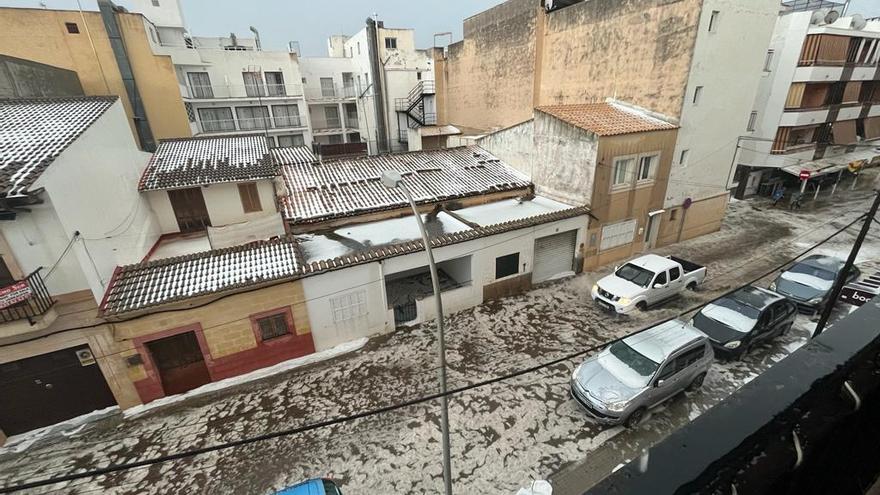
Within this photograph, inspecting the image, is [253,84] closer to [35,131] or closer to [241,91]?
[241,91]

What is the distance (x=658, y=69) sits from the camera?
53.6ft

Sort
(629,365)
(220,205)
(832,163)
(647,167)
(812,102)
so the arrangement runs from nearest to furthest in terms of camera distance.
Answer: (629,365) < (220,205) < (647,167) < (812,102) < (832,163)

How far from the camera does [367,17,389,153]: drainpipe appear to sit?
2980cm

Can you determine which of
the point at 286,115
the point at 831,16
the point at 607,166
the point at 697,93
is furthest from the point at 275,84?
the point at 831,16

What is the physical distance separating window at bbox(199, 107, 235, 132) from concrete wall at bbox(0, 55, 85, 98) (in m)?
10.6

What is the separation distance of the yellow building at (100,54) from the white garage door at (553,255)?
84.1 feet

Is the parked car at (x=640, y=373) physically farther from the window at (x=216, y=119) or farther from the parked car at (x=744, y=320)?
the window at (x=216, y=119)

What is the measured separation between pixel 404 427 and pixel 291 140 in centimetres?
3111

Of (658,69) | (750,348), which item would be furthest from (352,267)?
(658,69)

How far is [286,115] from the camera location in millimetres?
32969

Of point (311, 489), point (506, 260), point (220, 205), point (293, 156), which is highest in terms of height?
point (293, 156)

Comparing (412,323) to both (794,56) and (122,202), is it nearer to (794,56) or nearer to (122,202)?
(122,202)

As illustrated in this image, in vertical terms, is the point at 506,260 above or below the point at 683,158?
below

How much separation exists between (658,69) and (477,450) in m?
17.3
